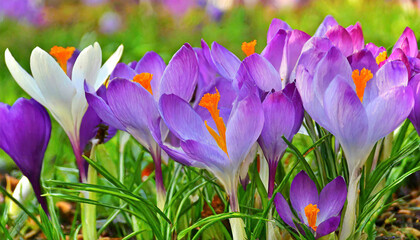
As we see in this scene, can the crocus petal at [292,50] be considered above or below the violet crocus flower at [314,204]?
above

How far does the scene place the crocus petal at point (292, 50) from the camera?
928 millimetres

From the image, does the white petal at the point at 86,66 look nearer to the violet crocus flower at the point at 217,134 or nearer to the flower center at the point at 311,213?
the violet crocus flower at the point at 217,134

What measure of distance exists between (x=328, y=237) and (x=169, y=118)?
323 millimetres

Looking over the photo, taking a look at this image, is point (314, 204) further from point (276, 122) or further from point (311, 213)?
point (276, 122)

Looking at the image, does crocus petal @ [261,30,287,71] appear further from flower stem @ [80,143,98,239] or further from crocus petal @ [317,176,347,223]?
flower stem @ [80,143,98,239]

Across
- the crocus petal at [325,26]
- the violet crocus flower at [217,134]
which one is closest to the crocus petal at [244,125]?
the violet crocus flower at [217,134]

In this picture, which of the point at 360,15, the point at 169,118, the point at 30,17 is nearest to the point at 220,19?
the point at 360,15

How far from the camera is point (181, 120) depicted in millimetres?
822

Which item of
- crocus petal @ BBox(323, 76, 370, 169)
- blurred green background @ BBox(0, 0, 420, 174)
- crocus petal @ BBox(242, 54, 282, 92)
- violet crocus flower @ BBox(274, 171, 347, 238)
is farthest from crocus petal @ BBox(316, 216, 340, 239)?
blurred green background @ BBox(0, 0, 420, 174)

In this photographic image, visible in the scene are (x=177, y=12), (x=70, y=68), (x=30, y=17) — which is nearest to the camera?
(x=70, y=68)

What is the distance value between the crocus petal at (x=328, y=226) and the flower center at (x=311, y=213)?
14 millimetres

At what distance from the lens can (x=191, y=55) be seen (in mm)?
873

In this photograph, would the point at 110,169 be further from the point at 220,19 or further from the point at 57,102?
the point at 220,19

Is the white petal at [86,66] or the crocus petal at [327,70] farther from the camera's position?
the white petal at [86,66]
